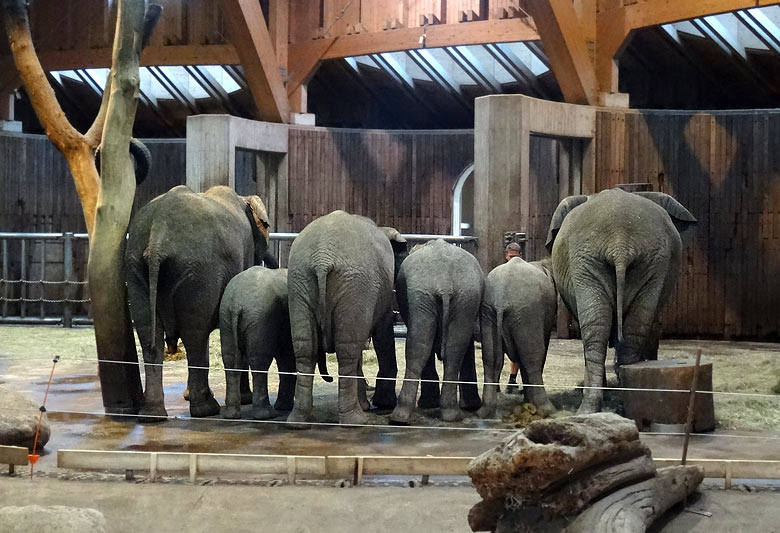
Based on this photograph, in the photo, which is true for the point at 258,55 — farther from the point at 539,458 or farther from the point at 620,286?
the point at 539,458

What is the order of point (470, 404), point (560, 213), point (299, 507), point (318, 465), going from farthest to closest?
1. point (560, 213)
2. point (470, 404)
3. point (318, 465)
4. point (299, 507)

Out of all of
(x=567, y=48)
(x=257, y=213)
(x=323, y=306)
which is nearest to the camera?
Result: (x=323, y=306)

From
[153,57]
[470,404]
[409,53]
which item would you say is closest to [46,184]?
[153,57]

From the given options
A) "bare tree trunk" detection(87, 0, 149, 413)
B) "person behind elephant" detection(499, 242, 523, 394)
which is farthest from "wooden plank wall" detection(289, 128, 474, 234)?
"bare tree trunk" detection(87, 0, 149, 413)

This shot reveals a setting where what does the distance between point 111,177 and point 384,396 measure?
2692mm

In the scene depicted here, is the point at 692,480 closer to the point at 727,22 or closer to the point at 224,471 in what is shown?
the point at 224,471

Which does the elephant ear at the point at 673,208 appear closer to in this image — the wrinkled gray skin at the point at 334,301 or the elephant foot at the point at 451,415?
the elephant foot at the point at 451,415

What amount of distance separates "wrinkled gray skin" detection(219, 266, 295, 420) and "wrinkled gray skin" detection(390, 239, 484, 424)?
95 centimetres

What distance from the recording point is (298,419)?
725 cm

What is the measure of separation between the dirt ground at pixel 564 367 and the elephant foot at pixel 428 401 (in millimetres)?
296

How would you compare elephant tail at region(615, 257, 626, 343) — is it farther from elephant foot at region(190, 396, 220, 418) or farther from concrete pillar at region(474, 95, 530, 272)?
concrete pillar at region(474, 95, 530, 272)

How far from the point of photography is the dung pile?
175 inches

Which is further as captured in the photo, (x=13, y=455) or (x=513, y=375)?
(x=513, y=375)

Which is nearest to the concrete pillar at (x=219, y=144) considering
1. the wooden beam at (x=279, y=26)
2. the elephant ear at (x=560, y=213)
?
the wooden beam at (x=279, y=26)
